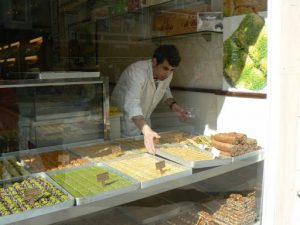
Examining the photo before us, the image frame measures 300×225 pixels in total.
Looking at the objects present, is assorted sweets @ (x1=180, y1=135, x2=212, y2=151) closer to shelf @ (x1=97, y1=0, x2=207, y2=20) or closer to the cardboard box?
the cardboard box

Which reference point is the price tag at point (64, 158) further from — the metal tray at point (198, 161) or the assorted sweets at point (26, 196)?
the metal tray at point (198, 161)

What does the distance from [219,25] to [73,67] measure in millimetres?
1064

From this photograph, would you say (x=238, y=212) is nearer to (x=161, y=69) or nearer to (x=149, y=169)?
(x=149, y=169)

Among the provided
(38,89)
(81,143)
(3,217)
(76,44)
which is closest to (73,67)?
(76,44)

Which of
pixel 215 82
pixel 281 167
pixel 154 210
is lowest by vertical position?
pixel 154 210

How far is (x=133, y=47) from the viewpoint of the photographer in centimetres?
249

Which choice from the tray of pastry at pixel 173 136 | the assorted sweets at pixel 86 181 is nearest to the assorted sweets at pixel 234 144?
the tray of pastry at pixel 173 136

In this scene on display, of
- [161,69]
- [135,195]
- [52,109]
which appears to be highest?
[161,69]

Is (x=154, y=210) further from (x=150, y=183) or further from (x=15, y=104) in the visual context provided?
(x=15, y=104)

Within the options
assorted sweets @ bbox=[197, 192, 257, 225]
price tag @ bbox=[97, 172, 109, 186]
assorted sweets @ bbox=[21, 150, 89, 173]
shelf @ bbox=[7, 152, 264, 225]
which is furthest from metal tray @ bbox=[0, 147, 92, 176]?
assorted sweets @ bbox=[197, 192, 257, 225]

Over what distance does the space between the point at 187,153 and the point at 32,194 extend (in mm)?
935

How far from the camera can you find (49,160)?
1.79 metres

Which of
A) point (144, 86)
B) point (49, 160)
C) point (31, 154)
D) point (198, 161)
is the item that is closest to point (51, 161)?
point (49, 160)

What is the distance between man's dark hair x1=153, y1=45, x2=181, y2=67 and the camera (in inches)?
92.3
